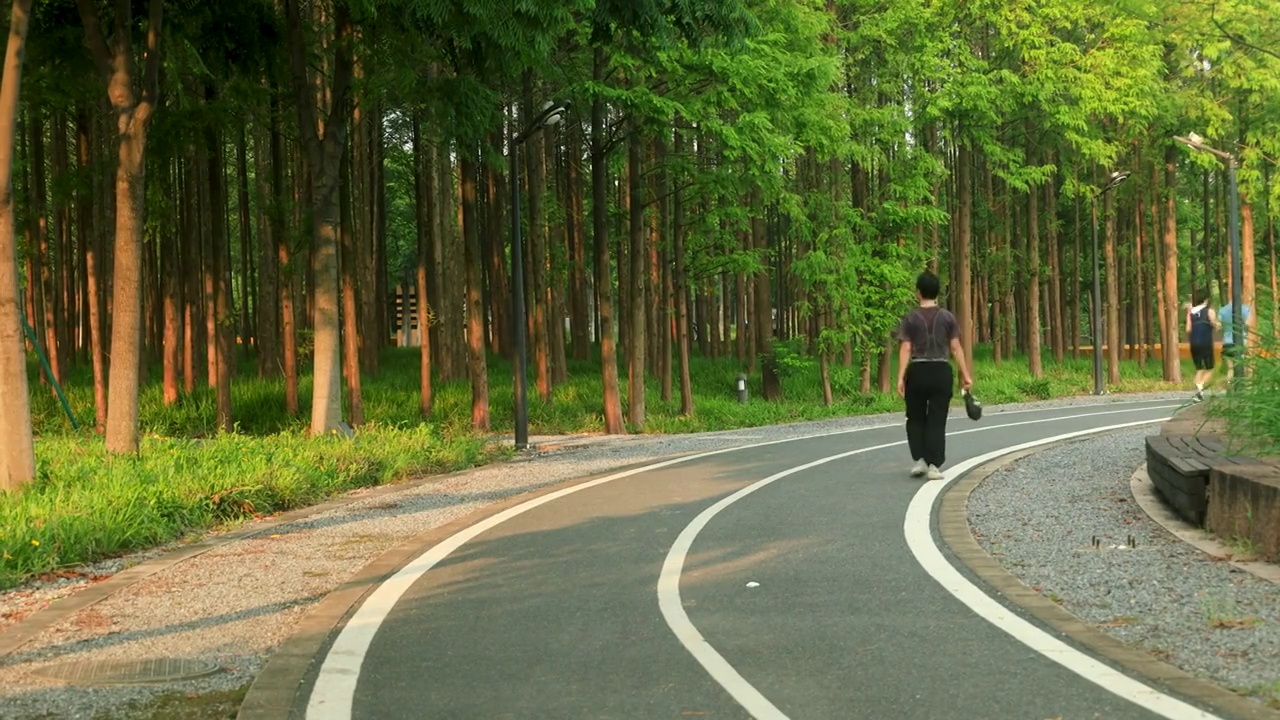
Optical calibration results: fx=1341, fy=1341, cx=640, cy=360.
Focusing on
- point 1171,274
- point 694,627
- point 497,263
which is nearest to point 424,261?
point 497,263

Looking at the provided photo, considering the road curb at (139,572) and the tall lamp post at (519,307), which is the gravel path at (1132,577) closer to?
the road curb at (139,572)

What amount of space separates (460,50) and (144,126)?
4.35 metres

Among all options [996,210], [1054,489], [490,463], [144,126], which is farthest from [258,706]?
[996,210]

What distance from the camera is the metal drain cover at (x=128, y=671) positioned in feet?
20.3

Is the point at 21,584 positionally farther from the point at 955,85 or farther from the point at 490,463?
the point at 955,85

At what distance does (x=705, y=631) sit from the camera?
694 centimetres

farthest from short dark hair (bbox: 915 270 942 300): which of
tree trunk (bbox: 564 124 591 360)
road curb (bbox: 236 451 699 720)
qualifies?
tree trunk (bbox: 564 124 591 360)

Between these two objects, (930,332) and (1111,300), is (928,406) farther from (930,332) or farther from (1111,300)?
(1111,300)

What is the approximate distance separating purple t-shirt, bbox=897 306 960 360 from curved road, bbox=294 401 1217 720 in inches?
77.2

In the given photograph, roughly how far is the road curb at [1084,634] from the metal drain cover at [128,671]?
419 cm

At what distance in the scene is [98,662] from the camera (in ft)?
21.5

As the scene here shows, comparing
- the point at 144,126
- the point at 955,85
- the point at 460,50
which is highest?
the point at 955,85

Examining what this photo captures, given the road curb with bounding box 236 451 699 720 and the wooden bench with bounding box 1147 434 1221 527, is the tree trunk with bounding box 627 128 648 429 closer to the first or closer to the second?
the road curb with bounding box 236 451 699 720

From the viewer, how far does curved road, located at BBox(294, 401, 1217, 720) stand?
5527 mm
